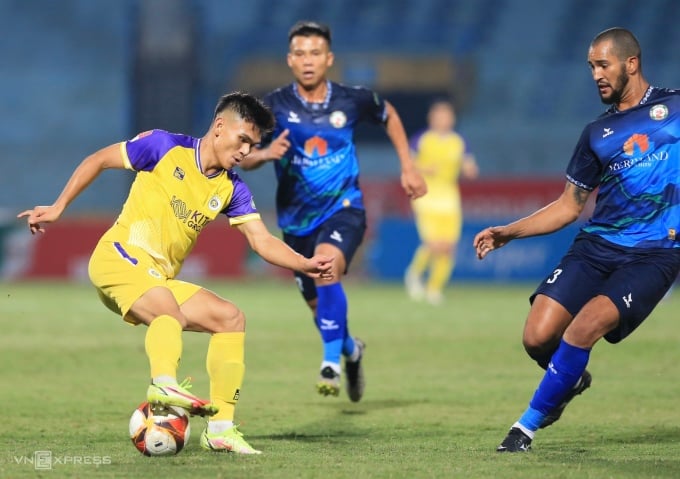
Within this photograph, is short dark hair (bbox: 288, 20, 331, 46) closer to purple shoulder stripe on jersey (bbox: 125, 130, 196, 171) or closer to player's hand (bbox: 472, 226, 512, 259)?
purple shoulder stripe on jersey (bbox: 125, 130, 196, 171)

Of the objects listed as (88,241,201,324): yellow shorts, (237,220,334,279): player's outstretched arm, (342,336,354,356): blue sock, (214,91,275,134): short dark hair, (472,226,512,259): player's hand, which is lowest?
(342,336,354,356): blue sock

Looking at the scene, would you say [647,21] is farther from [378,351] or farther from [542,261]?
[378,351]

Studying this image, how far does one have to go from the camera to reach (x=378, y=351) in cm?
1198

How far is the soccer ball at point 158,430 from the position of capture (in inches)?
237

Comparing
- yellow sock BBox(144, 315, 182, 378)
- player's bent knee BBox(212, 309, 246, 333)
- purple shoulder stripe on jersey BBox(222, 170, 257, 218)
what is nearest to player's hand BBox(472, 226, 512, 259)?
purple shoulder stripe on jersey BBox(222, 170, 257, 218)

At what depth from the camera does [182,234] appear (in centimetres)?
659

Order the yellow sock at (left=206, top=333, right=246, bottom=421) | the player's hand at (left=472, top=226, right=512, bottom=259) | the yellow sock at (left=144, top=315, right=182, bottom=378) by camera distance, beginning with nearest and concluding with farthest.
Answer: the yellow sock at (left=144, top=315, right=182, bottom=378) → the yellow sock at (left=206, top=333, right=246, bottom=421) → the player's hand at (left=472, top=226, right=512, bottom=259)

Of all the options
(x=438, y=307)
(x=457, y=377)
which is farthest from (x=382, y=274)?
(x=457, y=377)

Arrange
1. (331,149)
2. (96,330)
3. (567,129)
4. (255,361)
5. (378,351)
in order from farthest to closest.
Result: (567,129) < (96,330) < (378,351) < (255,361) < (331,149)

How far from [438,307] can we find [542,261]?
4636 mm

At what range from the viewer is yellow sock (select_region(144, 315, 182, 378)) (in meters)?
5.95

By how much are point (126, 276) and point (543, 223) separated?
7.47ft

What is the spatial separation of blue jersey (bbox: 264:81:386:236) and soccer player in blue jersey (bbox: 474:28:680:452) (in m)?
2.52

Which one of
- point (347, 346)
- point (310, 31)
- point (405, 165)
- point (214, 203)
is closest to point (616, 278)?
point (214, 203)
